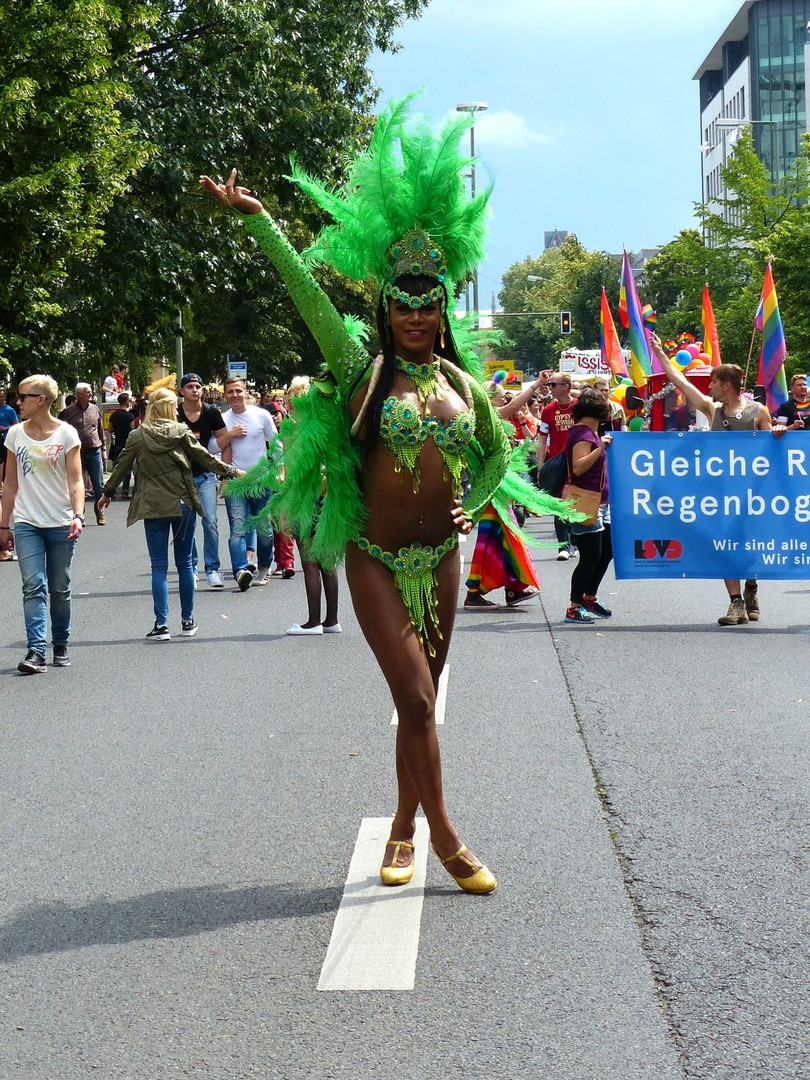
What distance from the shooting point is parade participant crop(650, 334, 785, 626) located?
11.3 metres

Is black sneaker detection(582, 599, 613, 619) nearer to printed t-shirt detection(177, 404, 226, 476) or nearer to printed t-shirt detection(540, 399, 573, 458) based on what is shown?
printed t-shirt detection(540, 399, 573, 458)

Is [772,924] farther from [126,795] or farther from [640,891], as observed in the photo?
[126,795]

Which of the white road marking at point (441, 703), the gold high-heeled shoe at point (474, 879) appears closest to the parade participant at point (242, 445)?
the white road marking at point (441, 703)

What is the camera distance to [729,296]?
47.9 meters

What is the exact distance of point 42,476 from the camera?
9.73m

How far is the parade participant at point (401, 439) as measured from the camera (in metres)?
4.82

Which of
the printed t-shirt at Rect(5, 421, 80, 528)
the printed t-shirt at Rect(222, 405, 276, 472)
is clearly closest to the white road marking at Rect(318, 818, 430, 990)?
the printed t-shirt at Rect(5, 421, 80, 528)

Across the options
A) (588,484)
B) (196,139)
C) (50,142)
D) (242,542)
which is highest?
(196,139)

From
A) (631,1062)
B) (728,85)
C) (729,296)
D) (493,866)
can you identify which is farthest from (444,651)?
(728,85)

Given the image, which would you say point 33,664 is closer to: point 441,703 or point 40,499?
point 40,499

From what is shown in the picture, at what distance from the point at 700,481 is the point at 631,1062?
851 centimetres

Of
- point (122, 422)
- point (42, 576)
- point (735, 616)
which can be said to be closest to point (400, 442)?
point (42, 576)

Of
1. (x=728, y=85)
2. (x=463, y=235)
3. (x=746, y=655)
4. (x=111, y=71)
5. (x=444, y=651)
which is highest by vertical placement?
(x=728, y=85)

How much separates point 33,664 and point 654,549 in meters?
4.99
